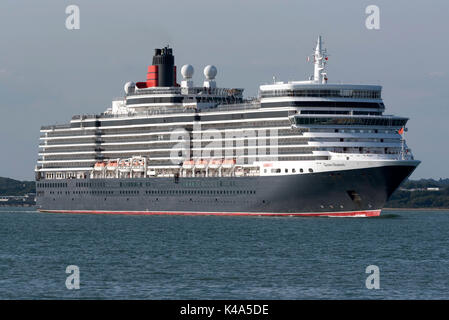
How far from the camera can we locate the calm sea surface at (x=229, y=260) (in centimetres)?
4709

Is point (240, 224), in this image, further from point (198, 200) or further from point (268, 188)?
point (198, 200)

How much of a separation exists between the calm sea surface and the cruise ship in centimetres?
535

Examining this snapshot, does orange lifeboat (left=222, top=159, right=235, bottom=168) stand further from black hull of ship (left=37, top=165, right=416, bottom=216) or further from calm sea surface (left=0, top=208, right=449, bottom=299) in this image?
calm sea surface (left=0, top=208, right=449, bottom=299)

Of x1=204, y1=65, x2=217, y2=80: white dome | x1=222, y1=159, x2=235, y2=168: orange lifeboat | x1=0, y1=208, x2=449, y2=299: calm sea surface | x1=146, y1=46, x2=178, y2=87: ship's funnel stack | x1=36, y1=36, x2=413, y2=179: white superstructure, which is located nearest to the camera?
x1=0, y1=208, x2=449, y2=299: calm sea surface

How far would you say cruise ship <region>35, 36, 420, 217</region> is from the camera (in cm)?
10012

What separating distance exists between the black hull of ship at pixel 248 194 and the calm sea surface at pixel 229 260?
3.23 metres

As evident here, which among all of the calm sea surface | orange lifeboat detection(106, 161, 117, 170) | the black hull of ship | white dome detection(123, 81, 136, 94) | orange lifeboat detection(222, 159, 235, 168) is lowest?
the calm sea surface

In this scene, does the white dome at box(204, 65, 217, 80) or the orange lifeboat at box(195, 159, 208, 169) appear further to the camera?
the white dome at box(204, 65, 217, 80)

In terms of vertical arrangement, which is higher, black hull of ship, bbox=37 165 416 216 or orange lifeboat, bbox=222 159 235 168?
orange lifeboat, bbox=222 159 235 168

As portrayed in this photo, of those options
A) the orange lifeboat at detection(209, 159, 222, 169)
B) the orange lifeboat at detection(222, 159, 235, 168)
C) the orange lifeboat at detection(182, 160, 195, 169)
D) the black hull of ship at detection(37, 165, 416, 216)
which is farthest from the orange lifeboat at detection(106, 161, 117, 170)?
the orange lifeboat at detection(222, 159, 235, 168)

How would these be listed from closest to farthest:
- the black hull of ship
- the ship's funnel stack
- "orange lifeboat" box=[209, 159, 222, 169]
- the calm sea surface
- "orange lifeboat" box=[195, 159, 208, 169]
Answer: the calm sea surface → the black hull of ship → "orange lifeboat" box=[209, 159, 222, 169] → "orange lifeboat" box=[195, 159, 208, 169] → the ship's funnel stack

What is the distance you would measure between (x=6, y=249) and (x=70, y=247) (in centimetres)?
456

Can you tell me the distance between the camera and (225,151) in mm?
112812

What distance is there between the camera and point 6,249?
2788 inches
